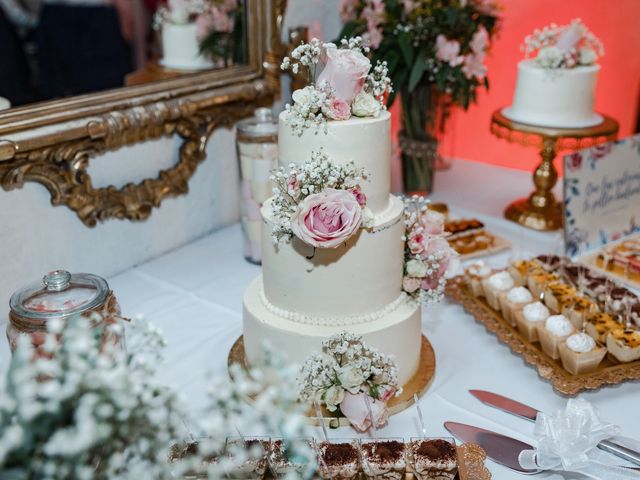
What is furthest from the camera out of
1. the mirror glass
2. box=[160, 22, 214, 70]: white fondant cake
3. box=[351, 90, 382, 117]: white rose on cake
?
box=[160, 22, 214, 70]: white fondant cake

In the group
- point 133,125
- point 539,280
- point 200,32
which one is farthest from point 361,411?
point 200,32

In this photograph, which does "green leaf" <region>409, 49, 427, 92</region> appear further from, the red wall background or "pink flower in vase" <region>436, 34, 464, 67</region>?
the red wall background

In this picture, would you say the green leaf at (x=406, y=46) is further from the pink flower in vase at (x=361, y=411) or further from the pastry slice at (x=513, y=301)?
the pink flower in vase at (x=361, y=411)

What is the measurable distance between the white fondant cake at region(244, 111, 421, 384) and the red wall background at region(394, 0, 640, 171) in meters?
1.31

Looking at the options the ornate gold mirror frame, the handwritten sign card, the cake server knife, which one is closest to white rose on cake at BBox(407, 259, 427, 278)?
the cake server knife

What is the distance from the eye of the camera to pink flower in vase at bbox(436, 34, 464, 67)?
1.89 metres

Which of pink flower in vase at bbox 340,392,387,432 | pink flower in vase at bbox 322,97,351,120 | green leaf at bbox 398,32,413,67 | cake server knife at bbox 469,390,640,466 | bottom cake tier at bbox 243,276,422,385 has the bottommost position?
cake server knife at bbox 469,390,640,466

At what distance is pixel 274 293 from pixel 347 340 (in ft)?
0.63

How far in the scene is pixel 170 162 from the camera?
6.04 ft

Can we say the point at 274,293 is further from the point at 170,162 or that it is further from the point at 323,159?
the point at 170,162

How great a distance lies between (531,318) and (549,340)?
7 cm

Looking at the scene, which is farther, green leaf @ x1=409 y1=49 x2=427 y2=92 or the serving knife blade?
green leaf @ x1=409 y1=49 x2=427 y2=92

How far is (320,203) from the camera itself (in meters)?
1.02

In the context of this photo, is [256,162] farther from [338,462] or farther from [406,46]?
[338,462]
